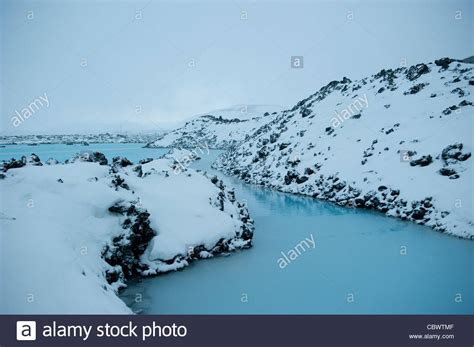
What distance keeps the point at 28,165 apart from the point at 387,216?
24.5m

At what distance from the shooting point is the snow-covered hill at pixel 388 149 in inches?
993

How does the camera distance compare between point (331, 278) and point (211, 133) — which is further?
point (211, 133)

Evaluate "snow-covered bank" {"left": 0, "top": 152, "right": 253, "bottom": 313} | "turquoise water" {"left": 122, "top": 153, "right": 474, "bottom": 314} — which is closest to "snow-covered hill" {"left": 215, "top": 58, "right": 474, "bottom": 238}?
"turquoise water" {"left": 122, "top": 153, "right": 474, "bottom": 314}

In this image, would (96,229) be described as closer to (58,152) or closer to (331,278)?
(331,278)

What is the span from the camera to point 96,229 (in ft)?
48.9

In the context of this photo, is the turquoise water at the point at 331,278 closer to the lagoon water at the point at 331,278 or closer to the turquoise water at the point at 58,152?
the lagoon water at the point at 331,278

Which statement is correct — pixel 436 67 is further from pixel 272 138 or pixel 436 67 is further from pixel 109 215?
pixel 109 215

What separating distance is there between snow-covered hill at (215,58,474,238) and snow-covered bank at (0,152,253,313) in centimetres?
1323

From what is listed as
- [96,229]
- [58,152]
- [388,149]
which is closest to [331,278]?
[96,229]

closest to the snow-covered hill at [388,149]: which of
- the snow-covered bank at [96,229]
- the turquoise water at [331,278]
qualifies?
the turquoise water at [331,278]

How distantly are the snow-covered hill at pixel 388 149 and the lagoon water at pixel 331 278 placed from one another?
12.8 feet

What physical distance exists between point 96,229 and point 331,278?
424 inches

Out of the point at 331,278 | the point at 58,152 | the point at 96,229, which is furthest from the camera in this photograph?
the point at 58,152

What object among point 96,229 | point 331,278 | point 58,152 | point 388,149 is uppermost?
point 58,152
